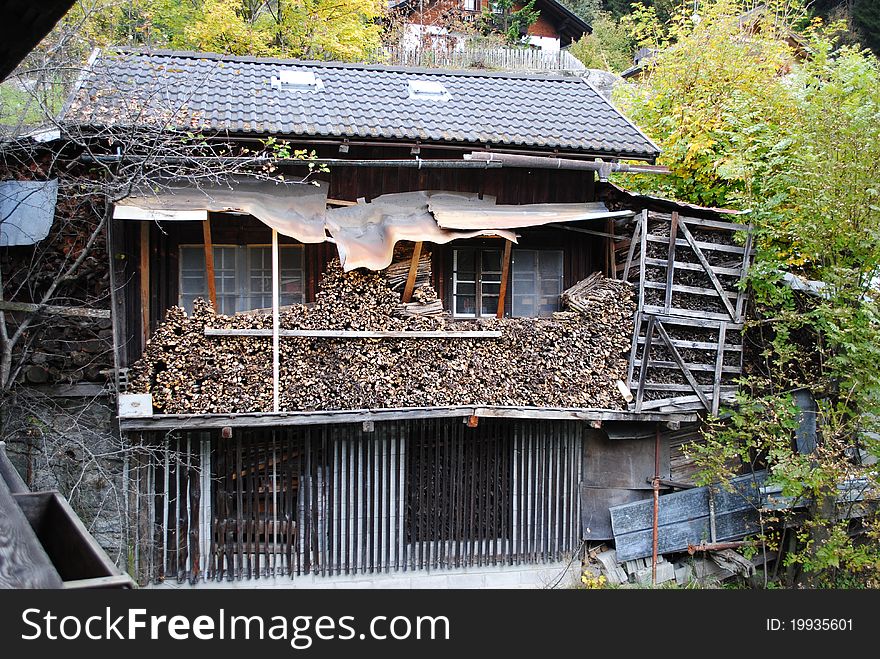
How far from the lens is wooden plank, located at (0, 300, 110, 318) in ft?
29.6

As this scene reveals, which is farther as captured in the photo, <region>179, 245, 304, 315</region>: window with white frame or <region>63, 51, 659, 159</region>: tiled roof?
<region>179, 245, 304, 315</region>: window with white frame

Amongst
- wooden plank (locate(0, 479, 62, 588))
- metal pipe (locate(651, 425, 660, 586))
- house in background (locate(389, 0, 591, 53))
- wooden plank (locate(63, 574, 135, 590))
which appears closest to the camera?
wooden plank (locate(0, 479, 62, 588))

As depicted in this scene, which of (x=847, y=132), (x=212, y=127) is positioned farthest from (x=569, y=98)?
(x=212, y=127)

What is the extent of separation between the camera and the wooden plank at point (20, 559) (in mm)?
2002

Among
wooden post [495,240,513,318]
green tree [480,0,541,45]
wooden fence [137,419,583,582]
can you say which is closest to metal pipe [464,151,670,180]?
wooden post [495,240,513,318]

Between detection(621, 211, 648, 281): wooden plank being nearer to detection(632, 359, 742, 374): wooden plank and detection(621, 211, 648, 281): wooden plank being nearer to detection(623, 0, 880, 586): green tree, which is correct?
detection(632, 359, 742, 374): wooden plank

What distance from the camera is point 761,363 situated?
39.5 feet

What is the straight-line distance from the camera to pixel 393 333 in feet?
33.7

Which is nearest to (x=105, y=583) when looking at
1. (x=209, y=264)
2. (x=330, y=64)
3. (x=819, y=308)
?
(x=209, y=264)

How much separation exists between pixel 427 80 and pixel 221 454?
8.07m

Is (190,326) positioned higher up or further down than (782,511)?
higher up

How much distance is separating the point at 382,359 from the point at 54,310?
4.51 meters

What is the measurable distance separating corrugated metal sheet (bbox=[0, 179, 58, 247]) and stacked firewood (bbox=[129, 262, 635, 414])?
6.62ft

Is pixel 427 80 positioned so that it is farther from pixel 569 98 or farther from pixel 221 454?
pixel 221 454
